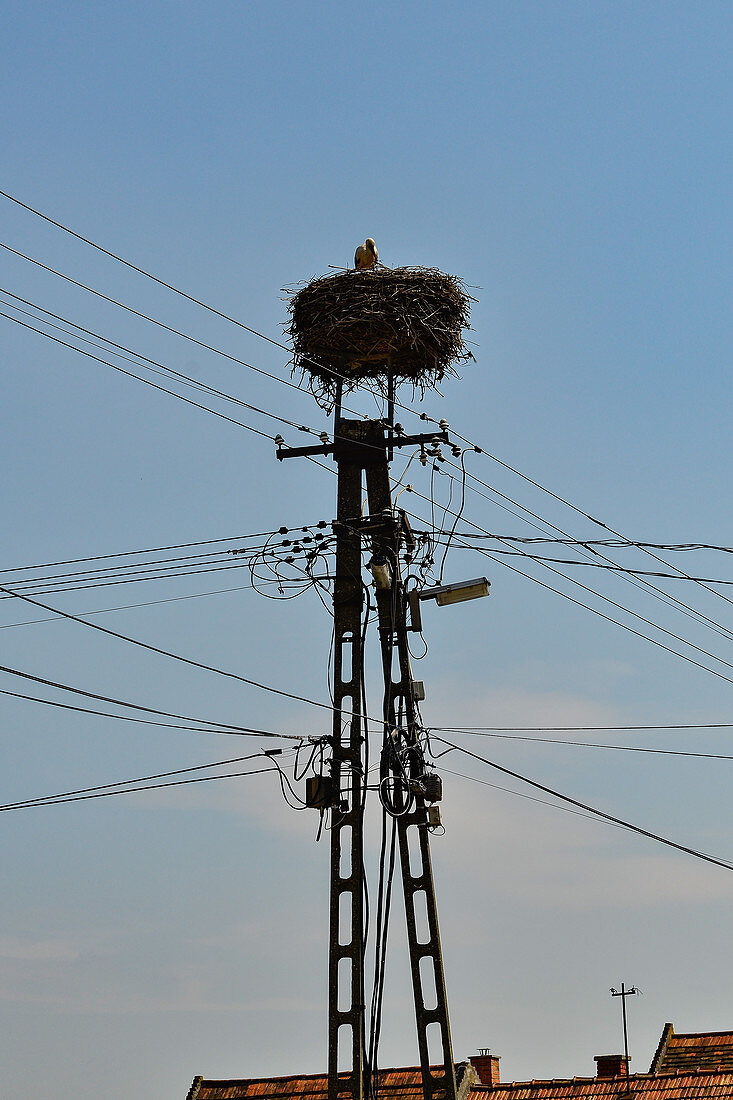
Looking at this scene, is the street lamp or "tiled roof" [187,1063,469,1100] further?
"tiled roof" [187,1063,469,1100]

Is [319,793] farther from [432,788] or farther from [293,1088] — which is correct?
[293,1088]

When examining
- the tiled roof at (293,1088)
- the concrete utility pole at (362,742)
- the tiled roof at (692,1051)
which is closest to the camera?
the concrete utility pole at (362,742)

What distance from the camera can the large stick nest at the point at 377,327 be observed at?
1465 centimetres

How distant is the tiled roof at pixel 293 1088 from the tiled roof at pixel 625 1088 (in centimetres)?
70

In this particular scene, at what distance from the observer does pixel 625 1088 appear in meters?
19.8

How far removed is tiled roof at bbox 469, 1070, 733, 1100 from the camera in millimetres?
19266

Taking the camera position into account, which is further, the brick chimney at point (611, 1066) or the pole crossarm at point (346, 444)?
the brick chimney at point (611, 1066)

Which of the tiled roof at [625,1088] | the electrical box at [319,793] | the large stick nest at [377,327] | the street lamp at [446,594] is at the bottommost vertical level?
the tiled roof at [625,1088]

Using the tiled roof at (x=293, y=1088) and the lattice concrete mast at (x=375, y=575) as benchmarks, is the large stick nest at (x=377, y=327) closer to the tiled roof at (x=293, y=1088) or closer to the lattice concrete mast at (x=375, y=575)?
the lattice concrete mast at (x=375, y=575)

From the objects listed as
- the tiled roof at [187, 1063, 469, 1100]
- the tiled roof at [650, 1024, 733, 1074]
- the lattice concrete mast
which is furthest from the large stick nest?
the tiled roof at [650, 1024, 733, 1074]

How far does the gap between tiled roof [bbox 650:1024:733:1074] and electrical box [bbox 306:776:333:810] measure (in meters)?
13.4

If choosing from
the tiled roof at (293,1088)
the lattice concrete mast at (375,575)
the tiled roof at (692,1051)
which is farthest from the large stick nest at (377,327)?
the tiled roof at (692,1051)

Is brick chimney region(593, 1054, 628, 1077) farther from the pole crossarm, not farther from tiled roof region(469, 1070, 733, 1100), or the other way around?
the pole crossarm

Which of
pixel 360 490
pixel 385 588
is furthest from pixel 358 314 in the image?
pixel 385 588
